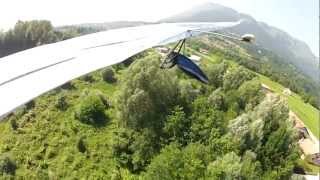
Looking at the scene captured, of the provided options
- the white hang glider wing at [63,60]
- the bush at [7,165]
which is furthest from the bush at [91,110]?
the white hang glider wing at [63,60]

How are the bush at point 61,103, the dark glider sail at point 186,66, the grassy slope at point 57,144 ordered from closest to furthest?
the dark glider sail at point 186,66, the grassy slope at point 57,144, the bush at point 61,103

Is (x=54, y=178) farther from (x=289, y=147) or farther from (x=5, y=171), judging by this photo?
(x=289, y=147)

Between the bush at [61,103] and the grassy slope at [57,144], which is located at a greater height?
the bush at [61,103]

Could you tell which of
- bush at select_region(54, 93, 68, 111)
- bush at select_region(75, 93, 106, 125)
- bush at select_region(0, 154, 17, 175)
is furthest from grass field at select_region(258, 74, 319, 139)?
bush at select_region(0, 154, 17, 175)

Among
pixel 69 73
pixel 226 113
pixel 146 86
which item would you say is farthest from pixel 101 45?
pixel 226 113

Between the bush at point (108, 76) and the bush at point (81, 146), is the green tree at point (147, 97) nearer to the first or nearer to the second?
the bush at point (81, 146)

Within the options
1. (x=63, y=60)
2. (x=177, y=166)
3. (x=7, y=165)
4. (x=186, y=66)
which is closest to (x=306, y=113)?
(x=177, y=166)
